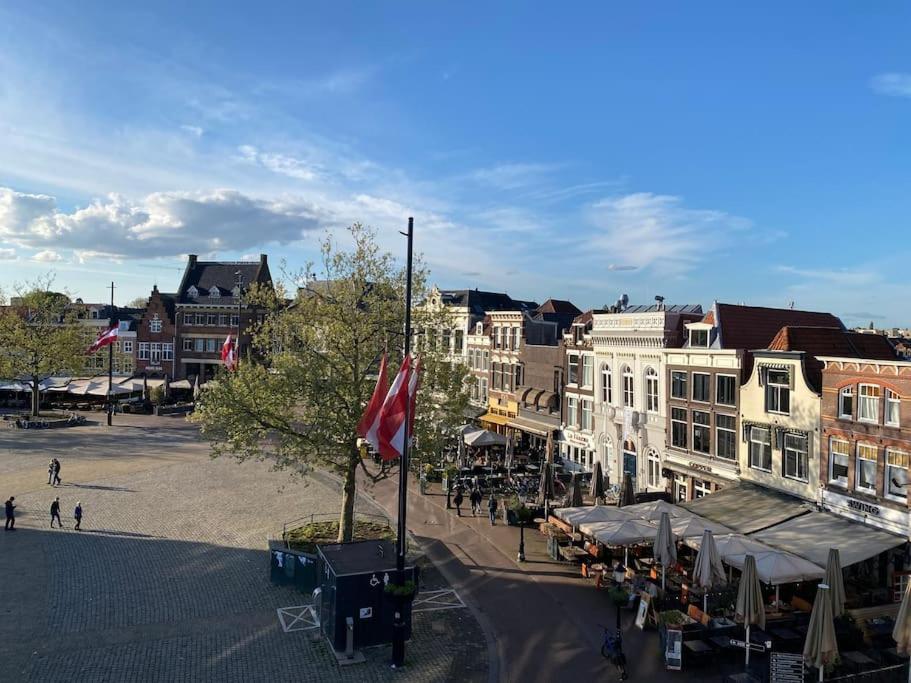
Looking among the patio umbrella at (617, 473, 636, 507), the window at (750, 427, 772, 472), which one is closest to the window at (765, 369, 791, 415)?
the window at (750, 427, 772, 472)

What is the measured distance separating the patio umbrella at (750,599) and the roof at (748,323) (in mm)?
15335

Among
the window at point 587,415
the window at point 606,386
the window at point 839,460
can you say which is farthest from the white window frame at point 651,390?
the window at point 839,460

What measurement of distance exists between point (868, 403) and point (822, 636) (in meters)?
10.7

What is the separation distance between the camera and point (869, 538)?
19.9 m

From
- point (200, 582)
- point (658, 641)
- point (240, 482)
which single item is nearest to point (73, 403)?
point (240, 482)

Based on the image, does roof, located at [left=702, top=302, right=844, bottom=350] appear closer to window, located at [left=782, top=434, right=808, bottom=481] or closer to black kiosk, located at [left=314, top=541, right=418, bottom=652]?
window, located at [left=782, top=434, right=808, bottom=481]

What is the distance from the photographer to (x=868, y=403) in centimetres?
2209

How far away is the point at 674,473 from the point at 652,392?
432 centimetres

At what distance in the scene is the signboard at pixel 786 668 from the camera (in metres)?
15.0

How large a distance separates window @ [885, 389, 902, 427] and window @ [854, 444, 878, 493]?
43.8 inches

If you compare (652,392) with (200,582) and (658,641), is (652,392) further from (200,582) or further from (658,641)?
(200,582)

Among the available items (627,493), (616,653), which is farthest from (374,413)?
(627,493)

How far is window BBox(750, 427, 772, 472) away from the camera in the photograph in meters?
26.5

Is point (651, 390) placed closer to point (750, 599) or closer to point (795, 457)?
A: point (795, 457)
